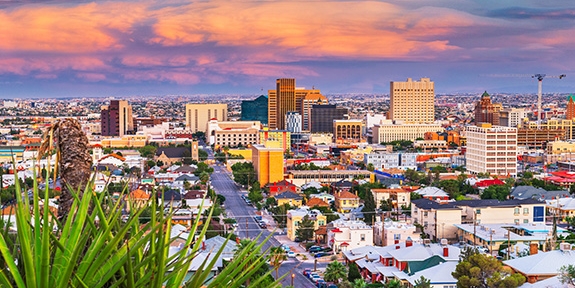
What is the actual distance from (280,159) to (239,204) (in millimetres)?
4011

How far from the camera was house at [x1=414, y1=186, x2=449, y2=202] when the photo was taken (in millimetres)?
18859

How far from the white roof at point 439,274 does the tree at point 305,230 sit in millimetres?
4360

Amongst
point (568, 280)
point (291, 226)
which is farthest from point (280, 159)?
point (568, 280)

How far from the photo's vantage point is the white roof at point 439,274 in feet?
30.9

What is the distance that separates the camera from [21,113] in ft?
211

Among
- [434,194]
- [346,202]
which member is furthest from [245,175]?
[434,194]

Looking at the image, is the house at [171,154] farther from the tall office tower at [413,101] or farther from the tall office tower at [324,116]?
the tall office tower at [413,101]

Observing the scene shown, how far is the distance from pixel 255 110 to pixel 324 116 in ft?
47.7

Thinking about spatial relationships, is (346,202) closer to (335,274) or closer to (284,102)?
(335,274)

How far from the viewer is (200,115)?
5403 cm

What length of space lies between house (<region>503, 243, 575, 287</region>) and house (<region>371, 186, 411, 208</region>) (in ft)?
27.9

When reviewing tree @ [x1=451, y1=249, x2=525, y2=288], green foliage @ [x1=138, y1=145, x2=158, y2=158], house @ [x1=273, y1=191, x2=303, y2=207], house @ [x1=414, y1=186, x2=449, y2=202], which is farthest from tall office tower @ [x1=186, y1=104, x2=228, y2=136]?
tree @ [x1=451, y1=249, x2=525, y2=288]

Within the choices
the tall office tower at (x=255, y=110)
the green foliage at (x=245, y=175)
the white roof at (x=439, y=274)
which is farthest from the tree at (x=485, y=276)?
the tall office tower at (x=255, y=110)

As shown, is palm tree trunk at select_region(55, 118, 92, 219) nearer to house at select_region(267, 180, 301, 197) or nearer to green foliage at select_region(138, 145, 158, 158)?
house at select_region(267, 180, 301, 197)
